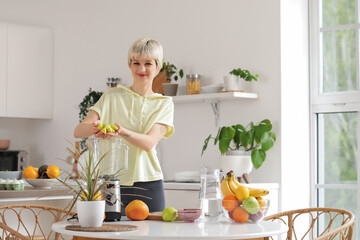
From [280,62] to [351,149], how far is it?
0.74 meters

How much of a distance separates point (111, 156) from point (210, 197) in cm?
42

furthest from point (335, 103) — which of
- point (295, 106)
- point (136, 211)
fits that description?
point (136, 211)

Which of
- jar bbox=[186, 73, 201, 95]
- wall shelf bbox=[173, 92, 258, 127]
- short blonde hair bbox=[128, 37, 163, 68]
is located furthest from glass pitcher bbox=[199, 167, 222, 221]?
jar bbox=[186, 73, 201, 95]

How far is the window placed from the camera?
4.18m

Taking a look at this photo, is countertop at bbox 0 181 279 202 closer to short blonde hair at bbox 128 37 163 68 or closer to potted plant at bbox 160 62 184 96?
short blonde hair at bbox 128 37 163 68

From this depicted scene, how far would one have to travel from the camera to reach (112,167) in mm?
2371

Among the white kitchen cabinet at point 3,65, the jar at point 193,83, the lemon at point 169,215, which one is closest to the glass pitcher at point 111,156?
the lemon at point 169,215

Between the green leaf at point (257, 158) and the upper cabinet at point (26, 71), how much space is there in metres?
2.44

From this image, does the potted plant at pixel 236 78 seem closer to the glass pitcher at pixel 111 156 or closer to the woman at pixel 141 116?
the woman at pixel 141 116

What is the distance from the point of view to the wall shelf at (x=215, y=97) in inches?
165

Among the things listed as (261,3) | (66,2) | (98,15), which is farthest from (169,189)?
(66,2)

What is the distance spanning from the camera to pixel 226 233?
6.37ft

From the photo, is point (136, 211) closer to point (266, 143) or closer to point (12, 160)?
point (266, 143)

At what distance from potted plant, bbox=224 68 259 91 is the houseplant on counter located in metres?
0.51
